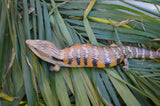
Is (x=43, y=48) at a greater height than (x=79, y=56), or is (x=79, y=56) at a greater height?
(x=43, y=48)

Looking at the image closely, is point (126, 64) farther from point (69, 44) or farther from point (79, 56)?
point (69, 44)

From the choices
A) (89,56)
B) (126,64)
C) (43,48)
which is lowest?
(126,64)

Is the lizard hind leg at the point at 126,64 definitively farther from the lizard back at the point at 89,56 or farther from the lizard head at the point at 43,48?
the lizard head at the point at 43,48

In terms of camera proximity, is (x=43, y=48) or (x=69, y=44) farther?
(x=69, y=44)

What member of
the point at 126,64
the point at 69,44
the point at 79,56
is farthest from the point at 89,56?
the point at 126,64

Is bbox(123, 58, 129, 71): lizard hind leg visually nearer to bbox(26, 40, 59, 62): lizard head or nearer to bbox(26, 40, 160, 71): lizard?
bbox(26, 40, 160, 71): lizard

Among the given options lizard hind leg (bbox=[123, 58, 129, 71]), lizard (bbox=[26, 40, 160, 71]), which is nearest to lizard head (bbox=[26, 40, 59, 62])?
lizard (bbox=[26, 40, 160, 71])
